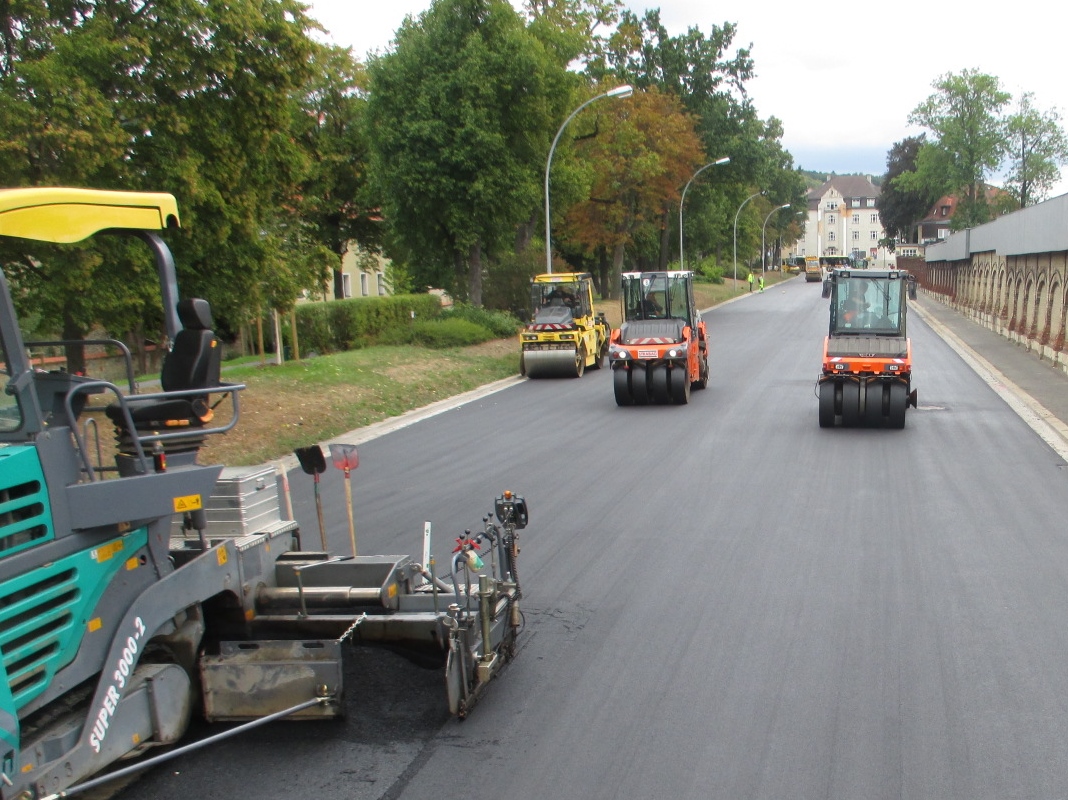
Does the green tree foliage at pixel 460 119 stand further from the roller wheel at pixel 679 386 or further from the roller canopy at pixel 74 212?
the roller canopy at pixel 74 212

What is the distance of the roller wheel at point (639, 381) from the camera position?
19.8m

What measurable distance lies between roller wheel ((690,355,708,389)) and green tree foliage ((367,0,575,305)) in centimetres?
1270

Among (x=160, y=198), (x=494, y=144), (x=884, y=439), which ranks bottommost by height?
(x=884, y=439)

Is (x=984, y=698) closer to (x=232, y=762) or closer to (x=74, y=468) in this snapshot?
(x=232, y=762)

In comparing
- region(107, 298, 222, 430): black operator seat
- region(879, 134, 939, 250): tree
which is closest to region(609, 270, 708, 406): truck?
region(107, 298, 222, 430): black operator seat

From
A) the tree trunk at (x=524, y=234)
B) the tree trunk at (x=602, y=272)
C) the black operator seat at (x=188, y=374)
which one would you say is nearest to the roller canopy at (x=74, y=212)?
the black operator seat at (x=188, y=374)

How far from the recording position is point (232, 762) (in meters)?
5.72

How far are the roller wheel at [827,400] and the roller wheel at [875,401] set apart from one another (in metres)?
0.53

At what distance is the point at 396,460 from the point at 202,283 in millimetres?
4550

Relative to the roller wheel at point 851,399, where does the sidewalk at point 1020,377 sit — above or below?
below

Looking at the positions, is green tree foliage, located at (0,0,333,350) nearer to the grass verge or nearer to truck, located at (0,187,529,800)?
the grass verge

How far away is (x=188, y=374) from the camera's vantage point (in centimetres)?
552

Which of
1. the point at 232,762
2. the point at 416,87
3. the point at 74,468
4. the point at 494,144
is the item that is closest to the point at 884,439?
the point at 232,762

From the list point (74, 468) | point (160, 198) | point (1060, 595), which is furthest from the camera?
point (1060, 595)
